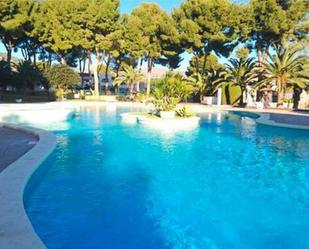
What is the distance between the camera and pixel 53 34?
124ft

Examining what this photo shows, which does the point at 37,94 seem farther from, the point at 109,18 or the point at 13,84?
the point at 109,18

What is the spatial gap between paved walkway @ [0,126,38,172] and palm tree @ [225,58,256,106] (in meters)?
23.0

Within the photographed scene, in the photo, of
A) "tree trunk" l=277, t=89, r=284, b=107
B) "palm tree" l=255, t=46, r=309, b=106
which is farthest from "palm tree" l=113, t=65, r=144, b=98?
"tree trunk" l=277, t=89, r=284, b=107

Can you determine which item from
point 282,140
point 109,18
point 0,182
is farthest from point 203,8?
point 0,182

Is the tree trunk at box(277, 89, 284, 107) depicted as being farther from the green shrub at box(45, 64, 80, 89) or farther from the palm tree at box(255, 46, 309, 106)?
the green shrub at box(45, 64, 80, 89)

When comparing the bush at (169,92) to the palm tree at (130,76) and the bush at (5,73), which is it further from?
the palm tree at (130,76)

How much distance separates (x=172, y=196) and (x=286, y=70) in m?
24.2

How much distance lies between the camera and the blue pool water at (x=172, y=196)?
5297 millimetres

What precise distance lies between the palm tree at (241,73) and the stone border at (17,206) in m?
25.5

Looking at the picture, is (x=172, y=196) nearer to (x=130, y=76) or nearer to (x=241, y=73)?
(x=241, y=73)

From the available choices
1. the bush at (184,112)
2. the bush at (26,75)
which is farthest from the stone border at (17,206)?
the bush at (26,75)

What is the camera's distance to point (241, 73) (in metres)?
32.2

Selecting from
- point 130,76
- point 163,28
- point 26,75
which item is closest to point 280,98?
point 163,28

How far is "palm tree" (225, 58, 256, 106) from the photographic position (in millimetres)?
31653
